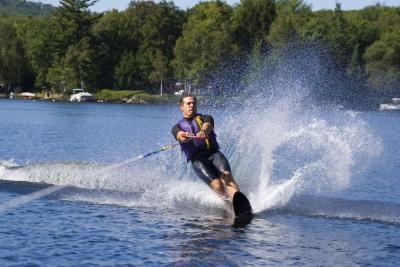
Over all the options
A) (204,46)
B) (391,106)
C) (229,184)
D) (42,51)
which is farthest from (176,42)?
(229,184)

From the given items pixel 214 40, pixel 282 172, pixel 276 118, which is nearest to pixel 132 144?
pixel 282 172

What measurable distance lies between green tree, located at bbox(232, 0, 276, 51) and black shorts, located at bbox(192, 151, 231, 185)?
101 metres

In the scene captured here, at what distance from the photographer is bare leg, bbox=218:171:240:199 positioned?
15891 mm

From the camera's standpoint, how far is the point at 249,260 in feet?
Result: 40.8

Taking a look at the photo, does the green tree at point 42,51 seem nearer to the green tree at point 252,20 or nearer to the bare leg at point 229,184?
the green tree at point 252,20

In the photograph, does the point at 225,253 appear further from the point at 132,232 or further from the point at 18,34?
the point at 18,34

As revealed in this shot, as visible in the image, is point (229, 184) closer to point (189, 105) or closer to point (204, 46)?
point (189, 105)

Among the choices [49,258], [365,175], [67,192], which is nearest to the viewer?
[49,258]

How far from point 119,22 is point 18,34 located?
20.1 meters

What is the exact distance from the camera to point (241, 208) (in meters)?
15.8

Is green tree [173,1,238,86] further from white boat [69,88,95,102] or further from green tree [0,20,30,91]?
green tree [0,20,30,91]

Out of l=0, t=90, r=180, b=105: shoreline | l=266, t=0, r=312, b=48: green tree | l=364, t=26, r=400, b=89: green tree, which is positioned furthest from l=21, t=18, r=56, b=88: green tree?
l=364, t=26, r=400, b=89: green tree

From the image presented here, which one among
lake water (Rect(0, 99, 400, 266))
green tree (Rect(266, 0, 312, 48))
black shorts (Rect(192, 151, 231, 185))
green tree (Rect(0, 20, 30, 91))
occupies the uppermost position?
green tree (Rect(266, 0, 312, 48))

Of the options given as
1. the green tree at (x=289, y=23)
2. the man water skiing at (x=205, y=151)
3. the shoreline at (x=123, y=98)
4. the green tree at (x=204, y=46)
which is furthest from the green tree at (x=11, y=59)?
the man water skiing at (x=205, y=151)
